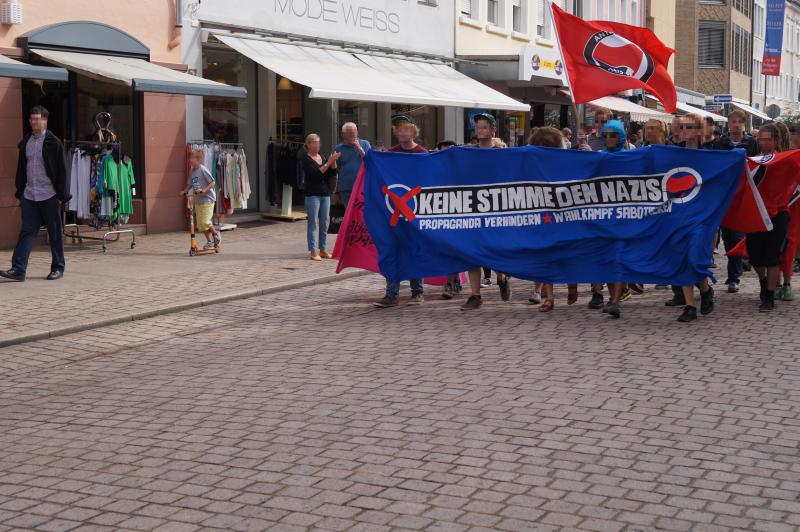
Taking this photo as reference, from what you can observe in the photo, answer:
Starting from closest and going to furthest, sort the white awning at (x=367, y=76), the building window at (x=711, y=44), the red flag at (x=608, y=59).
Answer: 1. the red flag at (x=608, y=59)
2. the white awning at (x=367, y=76)
3. the building window at (x=711, y=44)

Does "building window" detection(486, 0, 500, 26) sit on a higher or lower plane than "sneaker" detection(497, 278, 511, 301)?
higher

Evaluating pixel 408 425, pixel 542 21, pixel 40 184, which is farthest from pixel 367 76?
pixel 408 425

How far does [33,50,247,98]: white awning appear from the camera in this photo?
53.7 feet

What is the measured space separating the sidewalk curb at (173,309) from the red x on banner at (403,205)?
1.92m

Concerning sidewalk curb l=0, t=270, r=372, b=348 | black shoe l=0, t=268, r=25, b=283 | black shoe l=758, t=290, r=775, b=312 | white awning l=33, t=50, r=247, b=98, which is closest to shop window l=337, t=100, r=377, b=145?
white awning l=33, t=50, r=247, b=98

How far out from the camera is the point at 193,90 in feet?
→ 55.6

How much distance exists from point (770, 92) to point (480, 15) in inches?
2138

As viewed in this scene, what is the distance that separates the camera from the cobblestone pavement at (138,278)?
437 inches

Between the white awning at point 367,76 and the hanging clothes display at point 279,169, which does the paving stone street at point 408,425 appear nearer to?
the white awning at point 367,76

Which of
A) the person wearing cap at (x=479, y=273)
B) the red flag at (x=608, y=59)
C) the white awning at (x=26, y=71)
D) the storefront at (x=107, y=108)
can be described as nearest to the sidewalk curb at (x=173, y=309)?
the person wearing cap at (x=479, y=273)

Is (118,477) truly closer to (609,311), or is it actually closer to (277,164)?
(609,311)

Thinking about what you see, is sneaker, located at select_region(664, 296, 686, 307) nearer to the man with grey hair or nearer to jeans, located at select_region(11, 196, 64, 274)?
the man with grey hair

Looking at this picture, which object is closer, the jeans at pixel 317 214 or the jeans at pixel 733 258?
the jeans at pixel 733 258

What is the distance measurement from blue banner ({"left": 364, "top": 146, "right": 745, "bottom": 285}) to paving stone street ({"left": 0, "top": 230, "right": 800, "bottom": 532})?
0.77 m
